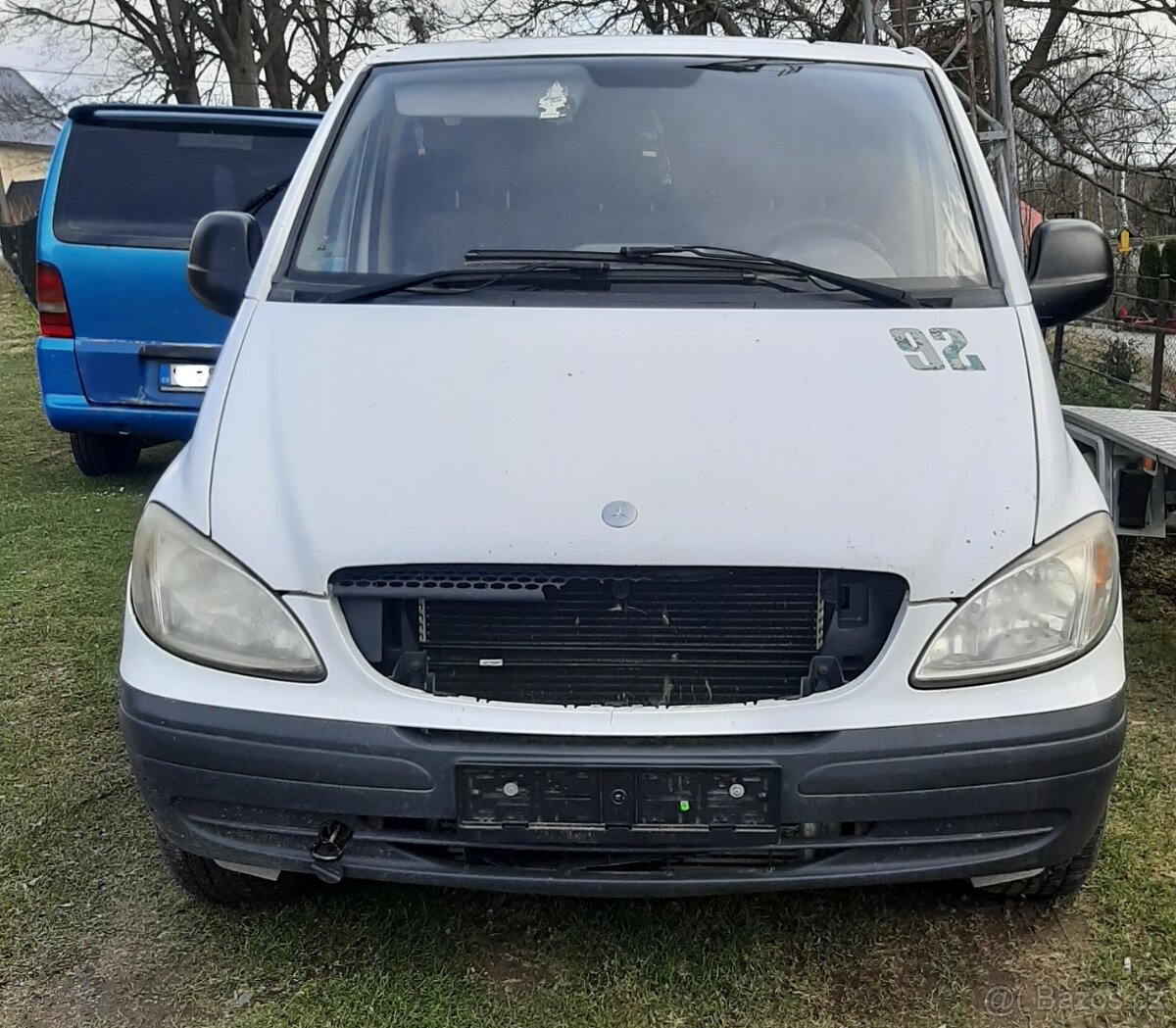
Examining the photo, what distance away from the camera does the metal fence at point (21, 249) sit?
15.6 meters

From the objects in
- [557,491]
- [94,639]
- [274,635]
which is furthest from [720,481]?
[94,639]

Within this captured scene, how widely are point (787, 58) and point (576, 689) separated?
6.48 ft

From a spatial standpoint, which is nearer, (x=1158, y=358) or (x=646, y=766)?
(x=646, y=766)

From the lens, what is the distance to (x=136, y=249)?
5629 millimetres

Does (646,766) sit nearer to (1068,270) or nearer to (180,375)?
(1068,270)

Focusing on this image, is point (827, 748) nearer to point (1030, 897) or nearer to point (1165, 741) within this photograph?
point (1030, 897)

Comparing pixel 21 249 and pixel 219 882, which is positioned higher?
pixel 219 882

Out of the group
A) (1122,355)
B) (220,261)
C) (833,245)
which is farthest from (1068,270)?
(1122,355)

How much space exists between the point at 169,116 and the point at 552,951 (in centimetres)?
492

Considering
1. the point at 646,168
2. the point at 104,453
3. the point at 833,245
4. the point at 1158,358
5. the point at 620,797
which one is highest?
the point at 646,168

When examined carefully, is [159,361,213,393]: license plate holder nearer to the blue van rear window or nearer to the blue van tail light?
the blue van tail light

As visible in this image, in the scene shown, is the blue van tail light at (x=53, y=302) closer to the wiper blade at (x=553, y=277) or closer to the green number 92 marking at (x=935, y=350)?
the wiper blade at (x=553, y=277)

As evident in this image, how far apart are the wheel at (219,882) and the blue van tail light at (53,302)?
390cm

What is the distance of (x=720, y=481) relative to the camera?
82.7 inches
